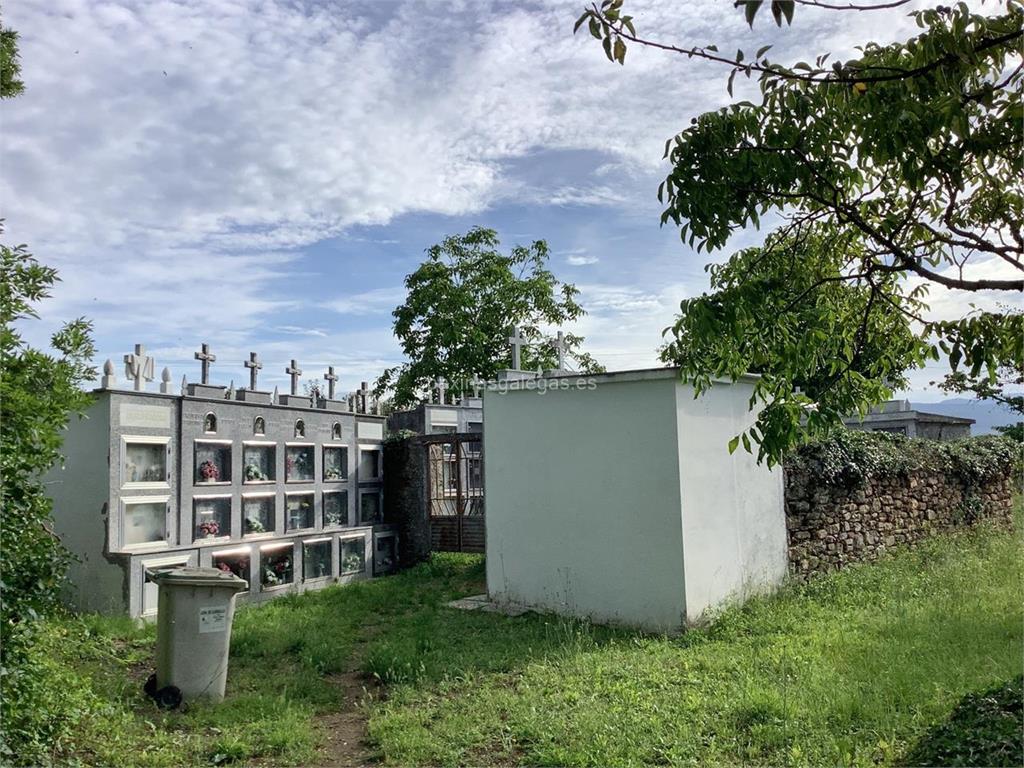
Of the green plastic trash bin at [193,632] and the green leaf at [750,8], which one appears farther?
the green plastic trash bin at [193,632]

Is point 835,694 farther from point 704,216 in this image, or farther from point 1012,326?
point 704,216


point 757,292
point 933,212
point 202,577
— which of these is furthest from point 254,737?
point 933,212

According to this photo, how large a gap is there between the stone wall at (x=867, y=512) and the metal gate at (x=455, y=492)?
4.82m

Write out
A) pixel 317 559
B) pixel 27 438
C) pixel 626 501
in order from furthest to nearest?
pixel 317 559 → pixel 626 501 → pixel 27 438

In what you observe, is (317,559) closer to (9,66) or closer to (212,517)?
(212,517)

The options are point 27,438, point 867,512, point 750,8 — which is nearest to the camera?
point 750,8

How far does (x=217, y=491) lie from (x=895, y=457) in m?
9.69

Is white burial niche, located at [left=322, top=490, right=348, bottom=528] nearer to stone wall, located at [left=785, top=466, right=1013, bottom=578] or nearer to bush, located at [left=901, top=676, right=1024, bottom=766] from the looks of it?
stone wall, located at [left=785, top=466, right=1013, bottom=578]

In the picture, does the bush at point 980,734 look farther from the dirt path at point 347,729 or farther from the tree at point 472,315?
the tree at point 472,315

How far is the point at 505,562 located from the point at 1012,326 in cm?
656

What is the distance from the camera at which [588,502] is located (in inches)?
342

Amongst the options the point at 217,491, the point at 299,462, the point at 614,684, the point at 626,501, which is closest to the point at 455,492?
the point at 299,462

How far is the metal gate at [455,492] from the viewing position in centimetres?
1212

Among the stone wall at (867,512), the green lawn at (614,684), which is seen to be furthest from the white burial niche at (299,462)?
the stone wall at (867,512)
